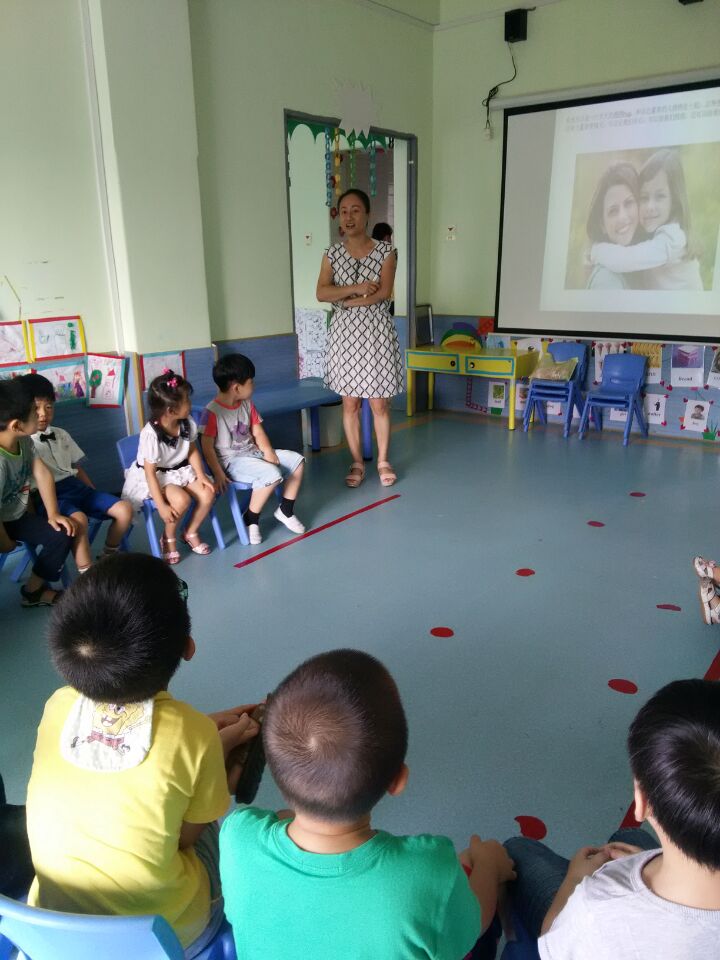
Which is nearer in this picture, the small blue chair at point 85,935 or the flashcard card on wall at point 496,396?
the small blue chair at point 85,935

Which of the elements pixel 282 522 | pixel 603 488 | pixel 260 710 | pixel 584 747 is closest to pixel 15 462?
pixel 282 522

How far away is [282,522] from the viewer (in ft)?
12.3

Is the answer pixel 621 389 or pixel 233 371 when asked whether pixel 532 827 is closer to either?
pixel 233 371

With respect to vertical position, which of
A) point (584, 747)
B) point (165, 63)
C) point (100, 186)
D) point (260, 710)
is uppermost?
point (165, 63)

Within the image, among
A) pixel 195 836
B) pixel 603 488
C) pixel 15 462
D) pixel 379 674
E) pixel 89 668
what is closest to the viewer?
pixel 379 674

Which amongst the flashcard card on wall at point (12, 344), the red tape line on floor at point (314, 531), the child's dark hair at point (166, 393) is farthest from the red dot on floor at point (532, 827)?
the flashcard card on wall at point (12, 344)

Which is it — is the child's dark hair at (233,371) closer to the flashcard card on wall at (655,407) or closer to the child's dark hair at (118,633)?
the child's dark hair at (118,633)

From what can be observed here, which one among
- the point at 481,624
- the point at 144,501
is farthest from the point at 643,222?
the point at 144,501

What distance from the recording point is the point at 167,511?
10.5ft

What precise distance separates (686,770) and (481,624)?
1.87m

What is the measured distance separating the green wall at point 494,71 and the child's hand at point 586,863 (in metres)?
5.26

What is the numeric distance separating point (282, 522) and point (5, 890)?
8.55 feet

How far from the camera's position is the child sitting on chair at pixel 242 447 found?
3.42 m

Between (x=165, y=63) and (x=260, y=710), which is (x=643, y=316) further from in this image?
(x=260, y=710)
